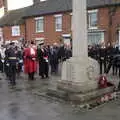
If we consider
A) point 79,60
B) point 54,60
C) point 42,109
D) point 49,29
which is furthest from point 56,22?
point 42,109

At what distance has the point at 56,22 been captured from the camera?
1565 inches

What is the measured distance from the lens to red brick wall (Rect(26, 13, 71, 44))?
38156mm

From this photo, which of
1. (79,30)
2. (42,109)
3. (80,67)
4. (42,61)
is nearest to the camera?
(42,109)

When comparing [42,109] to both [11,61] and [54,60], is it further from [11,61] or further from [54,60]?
[54,60]

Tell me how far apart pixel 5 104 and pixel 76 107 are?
6.91ft

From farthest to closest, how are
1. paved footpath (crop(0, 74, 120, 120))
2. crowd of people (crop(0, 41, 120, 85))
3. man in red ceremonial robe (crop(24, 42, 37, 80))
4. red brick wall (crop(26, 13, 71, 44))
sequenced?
red brick wall (crop(26, 13, 71, 44)), man in red ceremonial robe (crop(24, 42, 37, 80)), crowd of people (crop(0, 41, 120, 85)), paved footpath (crop(0, 74, 120, 120))

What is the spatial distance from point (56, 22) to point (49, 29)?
1.30 m

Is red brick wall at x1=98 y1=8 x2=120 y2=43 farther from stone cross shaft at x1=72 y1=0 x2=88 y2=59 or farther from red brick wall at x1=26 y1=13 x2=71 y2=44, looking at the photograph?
stone cross shaft at x1=72 y1=0 x2=88 y2=59

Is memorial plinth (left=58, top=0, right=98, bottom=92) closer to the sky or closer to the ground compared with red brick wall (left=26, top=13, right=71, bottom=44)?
closer to the ground

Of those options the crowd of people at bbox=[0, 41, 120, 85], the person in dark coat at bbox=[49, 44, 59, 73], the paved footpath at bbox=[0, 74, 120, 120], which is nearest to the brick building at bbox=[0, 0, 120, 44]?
the crowd of people at bbox=[0, 41, 120, 85]

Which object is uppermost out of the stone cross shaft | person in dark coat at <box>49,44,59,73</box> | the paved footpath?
the stone cross shaft

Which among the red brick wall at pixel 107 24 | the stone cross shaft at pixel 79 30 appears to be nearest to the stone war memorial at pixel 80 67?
the stone cross shaft at pixel 79 30

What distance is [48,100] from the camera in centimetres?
1145

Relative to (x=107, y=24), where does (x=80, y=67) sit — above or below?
below
